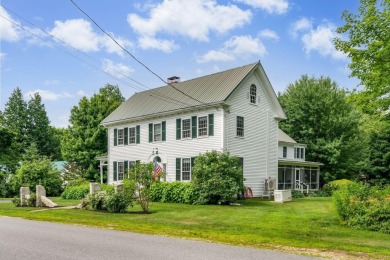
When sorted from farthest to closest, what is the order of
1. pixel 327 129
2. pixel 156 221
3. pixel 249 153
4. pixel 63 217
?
pixel 327 129
pixel 249 153
pixel 63 217
pixel 156 221

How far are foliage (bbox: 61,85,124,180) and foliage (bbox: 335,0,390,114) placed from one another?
30.0 metres

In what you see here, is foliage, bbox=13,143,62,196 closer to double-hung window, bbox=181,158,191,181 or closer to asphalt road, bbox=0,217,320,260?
double-hung window, bbox=181,158,191,181

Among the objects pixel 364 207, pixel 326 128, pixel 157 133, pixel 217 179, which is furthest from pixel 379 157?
pixel 364 207

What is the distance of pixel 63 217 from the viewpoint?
53.6 ft

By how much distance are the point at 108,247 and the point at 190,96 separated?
66.6ft

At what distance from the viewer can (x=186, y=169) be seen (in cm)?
2786

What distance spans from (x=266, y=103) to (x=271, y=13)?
12.1 m

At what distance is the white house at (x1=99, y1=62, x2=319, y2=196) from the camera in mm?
26250

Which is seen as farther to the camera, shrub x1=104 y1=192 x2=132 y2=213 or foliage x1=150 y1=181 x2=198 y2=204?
foliage x1=150 y1=181 x2=198 y2=204

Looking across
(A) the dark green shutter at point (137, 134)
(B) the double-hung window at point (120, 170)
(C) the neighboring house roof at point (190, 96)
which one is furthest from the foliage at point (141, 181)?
(B) the double-hung window at point (120, 170)

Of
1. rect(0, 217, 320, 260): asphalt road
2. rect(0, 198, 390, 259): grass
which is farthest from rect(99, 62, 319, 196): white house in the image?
rect(0, 217, 320, 260): asphalt road

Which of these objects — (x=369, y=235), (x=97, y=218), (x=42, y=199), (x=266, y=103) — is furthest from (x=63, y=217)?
(x=266, y=103)

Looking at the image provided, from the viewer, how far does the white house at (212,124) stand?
1033 inches

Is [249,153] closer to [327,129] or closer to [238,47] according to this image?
[238,47]
